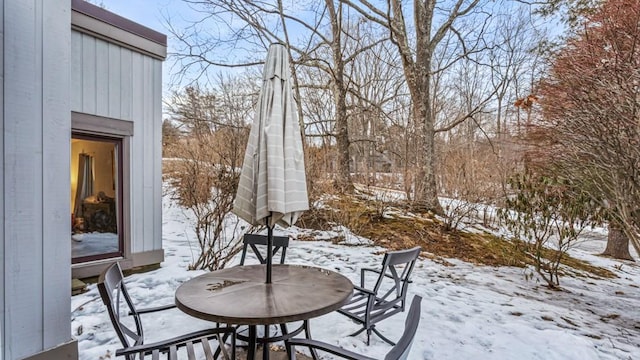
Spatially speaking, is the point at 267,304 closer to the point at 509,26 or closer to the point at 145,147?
the point at 145,147

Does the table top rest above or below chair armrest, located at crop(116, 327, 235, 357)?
above

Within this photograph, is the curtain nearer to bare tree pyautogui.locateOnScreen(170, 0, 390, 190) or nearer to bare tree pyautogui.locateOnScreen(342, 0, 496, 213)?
bare tree pyautogui.locateOnScreen(170, 0, 390, 190)

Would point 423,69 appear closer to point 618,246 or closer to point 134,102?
point 618,246

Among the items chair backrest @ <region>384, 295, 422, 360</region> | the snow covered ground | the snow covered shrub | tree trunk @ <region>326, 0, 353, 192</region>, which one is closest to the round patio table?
chair backrest @ <region>384, 295, 422, 360</region>

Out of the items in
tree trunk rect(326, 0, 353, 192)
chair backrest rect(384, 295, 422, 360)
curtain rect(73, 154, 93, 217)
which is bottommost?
chair backrest rect(384, 295, 422, 360)

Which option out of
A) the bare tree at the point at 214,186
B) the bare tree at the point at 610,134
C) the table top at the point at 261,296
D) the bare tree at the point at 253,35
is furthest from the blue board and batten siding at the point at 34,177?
the bare tree at the point at 253,35

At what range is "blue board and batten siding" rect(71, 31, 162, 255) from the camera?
3764 mm

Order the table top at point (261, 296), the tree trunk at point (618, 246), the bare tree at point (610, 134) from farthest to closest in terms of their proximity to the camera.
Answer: the tree trunk at point (618, 246) < the bare tree at point (610, 134) < the table top at point (261, 296)

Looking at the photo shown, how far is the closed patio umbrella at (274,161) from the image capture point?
1.97 meters

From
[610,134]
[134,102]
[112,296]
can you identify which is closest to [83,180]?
[134,102]

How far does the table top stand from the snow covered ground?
82cm

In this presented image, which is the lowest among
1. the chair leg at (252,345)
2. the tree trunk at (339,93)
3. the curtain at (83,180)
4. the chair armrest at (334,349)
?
the chair leg at (252,345)

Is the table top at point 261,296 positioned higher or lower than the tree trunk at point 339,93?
lower

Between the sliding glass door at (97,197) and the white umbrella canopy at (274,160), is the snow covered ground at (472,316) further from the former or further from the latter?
the white umbrella canopy at (274,160)
